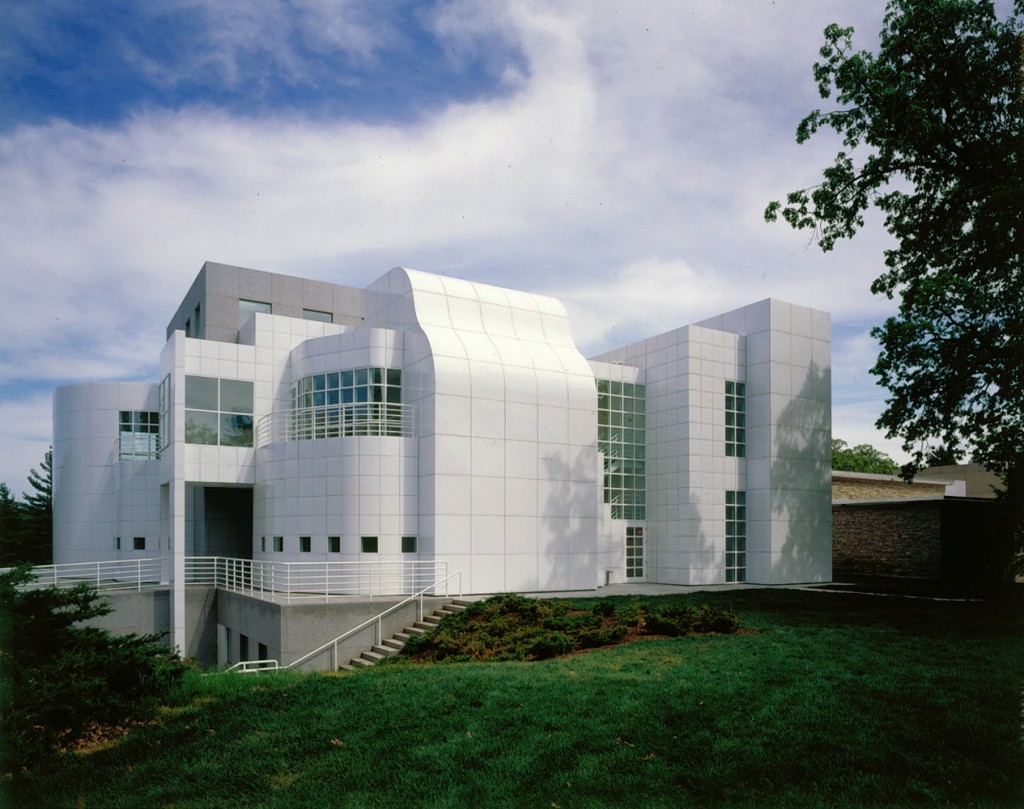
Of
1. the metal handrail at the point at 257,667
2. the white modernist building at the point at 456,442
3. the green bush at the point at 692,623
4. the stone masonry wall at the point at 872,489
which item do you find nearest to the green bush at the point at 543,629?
the green bush at the point at 692,623

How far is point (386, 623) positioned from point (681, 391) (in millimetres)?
15943

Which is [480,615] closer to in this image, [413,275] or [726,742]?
[726,742]

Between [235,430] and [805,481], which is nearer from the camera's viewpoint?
[235,430]

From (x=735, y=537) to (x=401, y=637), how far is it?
16.6 m

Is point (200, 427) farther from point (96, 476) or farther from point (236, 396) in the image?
point (96, 476)

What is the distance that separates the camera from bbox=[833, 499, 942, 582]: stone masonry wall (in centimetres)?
3344

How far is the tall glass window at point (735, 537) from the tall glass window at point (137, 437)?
2384 cm

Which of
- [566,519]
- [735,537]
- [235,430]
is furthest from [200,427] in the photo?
[735,537]

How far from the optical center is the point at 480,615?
60.8 feet

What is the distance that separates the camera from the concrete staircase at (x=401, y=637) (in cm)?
1867

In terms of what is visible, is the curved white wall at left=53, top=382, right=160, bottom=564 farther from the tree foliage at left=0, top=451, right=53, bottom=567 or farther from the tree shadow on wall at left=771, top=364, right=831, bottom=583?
the tree shadow on wall at left=771, top=364, right=831, bottom=583

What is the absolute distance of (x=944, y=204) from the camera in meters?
21.9

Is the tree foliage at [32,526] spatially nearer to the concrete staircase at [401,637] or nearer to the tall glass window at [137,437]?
the tall glass window at [137,437]

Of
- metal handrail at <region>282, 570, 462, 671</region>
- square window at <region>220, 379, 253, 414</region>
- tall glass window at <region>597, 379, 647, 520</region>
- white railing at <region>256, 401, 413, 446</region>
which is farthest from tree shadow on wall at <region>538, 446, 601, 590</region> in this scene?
square window at <region>220, 379, 253, 414</region>
